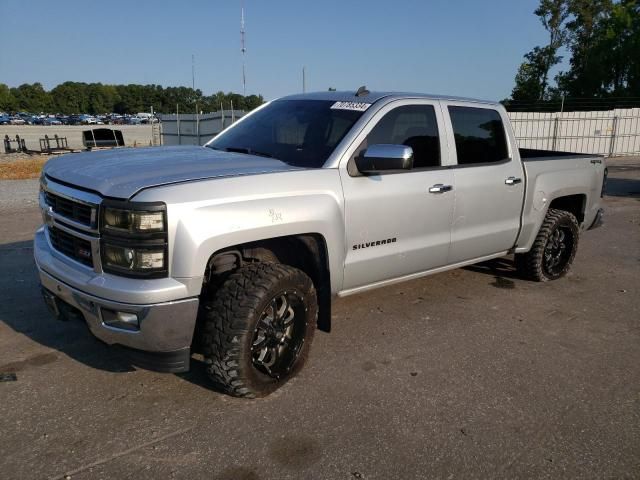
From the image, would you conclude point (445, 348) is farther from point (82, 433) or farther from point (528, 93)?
point (528, 93)

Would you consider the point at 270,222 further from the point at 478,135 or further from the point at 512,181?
the point at 512,181

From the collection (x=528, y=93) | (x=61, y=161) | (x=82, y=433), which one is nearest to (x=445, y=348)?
(x=82, y=433)

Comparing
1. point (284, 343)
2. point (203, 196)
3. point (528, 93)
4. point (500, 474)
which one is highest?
point (528, 93)

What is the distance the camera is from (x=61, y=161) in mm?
3523

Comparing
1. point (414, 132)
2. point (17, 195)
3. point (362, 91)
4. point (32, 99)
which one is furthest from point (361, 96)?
point (32, 99)

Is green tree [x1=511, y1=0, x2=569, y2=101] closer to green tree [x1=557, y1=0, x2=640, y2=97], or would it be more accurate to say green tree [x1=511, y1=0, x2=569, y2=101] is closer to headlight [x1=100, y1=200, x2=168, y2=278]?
green tree [x1=557, y1=0, x2=640, y2=97]

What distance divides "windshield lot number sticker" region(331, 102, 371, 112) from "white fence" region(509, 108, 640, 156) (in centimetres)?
1753

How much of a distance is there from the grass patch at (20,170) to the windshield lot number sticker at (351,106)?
14031mm

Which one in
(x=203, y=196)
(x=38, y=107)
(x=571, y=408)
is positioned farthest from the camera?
(x=38, y=107)

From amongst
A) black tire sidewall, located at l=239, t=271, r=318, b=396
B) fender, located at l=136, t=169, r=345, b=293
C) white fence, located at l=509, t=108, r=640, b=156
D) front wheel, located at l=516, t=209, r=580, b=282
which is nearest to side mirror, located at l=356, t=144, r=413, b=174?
fender, located at l=136, t=169, r=345, b=293

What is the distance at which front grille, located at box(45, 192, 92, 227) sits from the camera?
2906 millimetres

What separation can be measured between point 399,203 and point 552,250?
8.69 ft

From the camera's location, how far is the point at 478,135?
15.4ft

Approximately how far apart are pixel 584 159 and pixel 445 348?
9.91ft
